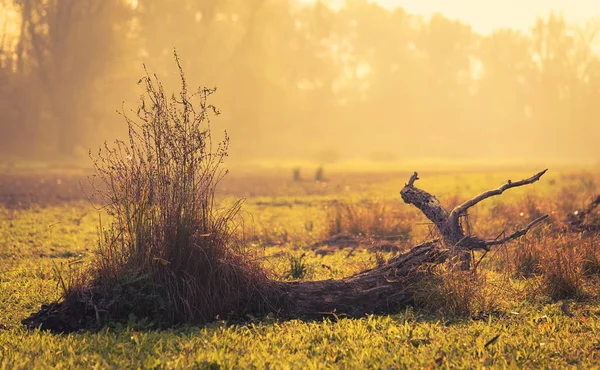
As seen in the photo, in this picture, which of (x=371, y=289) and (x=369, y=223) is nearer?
(x=371, y=289)

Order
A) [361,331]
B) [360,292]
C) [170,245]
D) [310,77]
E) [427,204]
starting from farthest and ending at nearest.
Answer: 1. [310,77]
2. [427,204]
3. [360,292]
4. [170,245]
5. [361,331]

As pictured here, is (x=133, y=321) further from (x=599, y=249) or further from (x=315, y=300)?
(x=599, y=249)

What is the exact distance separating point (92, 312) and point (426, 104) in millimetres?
100571

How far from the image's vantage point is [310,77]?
279 ft

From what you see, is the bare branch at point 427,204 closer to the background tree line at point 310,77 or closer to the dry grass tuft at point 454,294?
the dry grass tuft at point 454,294

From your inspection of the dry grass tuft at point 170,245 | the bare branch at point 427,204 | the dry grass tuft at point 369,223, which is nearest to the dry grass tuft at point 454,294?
the bare branch at point 427,204

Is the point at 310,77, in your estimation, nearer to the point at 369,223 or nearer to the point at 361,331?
the point at 369,223

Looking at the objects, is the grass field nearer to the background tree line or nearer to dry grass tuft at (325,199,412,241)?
dry grass tuft at (325,199,412,241)

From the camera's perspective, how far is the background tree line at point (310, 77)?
57.4m

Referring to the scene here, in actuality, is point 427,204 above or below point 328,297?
above

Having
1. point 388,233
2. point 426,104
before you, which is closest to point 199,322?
point 388,233

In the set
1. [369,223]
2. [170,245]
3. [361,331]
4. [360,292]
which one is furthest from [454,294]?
[369,223]

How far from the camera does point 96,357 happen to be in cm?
668

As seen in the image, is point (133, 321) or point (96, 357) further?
point (133, 321)
